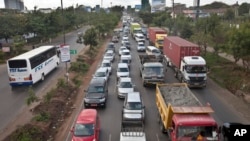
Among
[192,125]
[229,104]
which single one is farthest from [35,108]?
[229,104]

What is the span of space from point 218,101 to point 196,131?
38.1ft

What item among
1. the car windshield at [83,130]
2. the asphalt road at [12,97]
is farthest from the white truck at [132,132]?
the asphalt road at [12,97]

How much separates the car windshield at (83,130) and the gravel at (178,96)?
5.15 metres

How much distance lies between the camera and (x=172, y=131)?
1459 centimetres

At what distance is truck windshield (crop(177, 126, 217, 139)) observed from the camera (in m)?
13.4

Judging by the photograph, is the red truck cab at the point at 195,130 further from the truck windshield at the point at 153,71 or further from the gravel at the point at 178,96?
the truck windshield at the point at 153,71

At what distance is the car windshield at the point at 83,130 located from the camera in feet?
50.8

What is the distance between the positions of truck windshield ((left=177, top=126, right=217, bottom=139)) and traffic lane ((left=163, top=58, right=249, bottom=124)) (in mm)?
6535

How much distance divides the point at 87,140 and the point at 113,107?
7.61m

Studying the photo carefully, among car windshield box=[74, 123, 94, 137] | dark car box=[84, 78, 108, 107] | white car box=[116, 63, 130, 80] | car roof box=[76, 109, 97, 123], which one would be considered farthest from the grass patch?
car windshield box=[74, 123, 94, 137]

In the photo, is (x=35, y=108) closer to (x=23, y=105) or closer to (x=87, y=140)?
A: (x=23, y=105)

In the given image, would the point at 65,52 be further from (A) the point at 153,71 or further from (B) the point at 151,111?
(B) the point at 151,111

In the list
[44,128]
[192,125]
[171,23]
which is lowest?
[44,128]

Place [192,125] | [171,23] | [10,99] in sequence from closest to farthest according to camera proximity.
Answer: [192,125]
[10,99]
[171,23]
